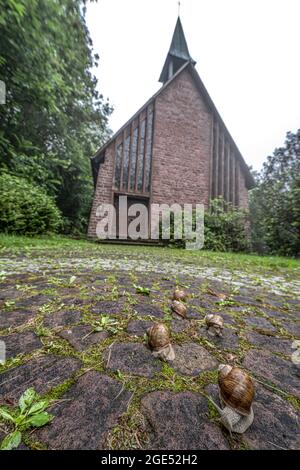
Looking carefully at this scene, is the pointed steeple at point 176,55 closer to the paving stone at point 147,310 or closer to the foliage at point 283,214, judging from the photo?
the foliage at point 283,214

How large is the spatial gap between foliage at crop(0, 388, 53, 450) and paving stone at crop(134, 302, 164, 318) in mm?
735

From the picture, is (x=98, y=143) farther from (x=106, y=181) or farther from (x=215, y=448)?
(x=215, y=448)

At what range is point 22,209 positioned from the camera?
6.36m

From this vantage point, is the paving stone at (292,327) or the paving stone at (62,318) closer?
the paving stone at (62,318)

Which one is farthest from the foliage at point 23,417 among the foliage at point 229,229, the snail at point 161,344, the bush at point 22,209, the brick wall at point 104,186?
the brick wall at point 104,186

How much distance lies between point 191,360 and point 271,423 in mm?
338

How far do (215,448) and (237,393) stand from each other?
0.15 m

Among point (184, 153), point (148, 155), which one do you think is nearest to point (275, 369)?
point (148, 155)

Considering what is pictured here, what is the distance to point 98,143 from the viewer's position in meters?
15.9

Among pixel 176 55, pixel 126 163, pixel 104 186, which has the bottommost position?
pixel 104 186

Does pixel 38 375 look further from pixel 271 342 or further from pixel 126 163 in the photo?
pixel 126 163

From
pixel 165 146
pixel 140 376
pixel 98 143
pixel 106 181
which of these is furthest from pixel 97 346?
pixel 98 143

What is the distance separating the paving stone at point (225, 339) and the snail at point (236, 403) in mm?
410

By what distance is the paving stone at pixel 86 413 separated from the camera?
54 cm
